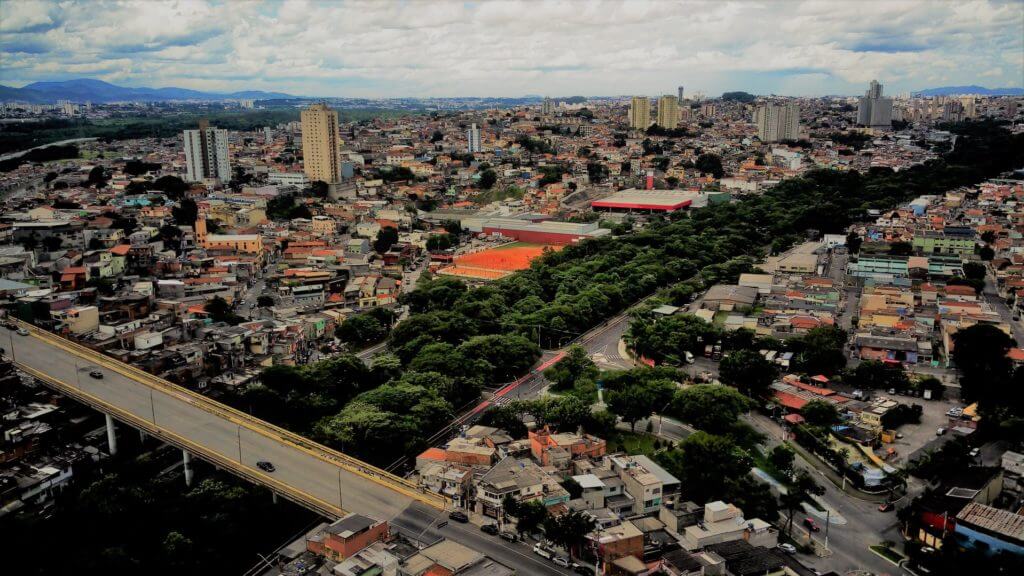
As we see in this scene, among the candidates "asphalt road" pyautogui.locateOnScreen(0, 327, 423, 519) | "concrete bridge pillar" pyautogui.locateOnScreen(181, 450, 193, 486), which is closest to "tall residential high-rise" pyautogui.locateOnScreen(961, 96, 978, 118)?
"asphalt road" pyautogui.locateOnScreen(0, 327, 423, 519)

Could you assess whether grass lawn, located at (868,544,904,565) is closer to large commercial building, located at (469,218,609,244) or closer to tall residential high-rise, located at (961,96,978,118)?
large commercial building, located at (469,218,609,244)

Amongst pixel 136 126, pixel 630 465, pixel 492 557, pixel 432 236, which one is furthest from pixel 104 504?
pixel 136 126

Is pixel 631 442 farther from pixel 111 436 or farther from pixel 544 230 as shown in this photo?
pixel 544 230

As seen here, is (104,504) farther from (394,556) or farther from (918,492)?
(918,492)

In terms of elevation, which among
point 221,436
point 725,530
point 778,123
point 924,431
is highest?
point 778,123

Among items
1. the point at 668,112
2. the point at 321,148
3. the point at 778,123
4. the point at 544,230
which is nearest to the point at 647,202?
the point at 544,230

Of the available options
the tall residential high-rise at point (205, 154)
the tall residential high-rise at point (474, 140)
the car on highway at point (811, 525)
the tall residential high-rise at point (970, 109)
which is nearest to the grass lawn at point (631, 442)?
the car on highway at point (811, 525)
